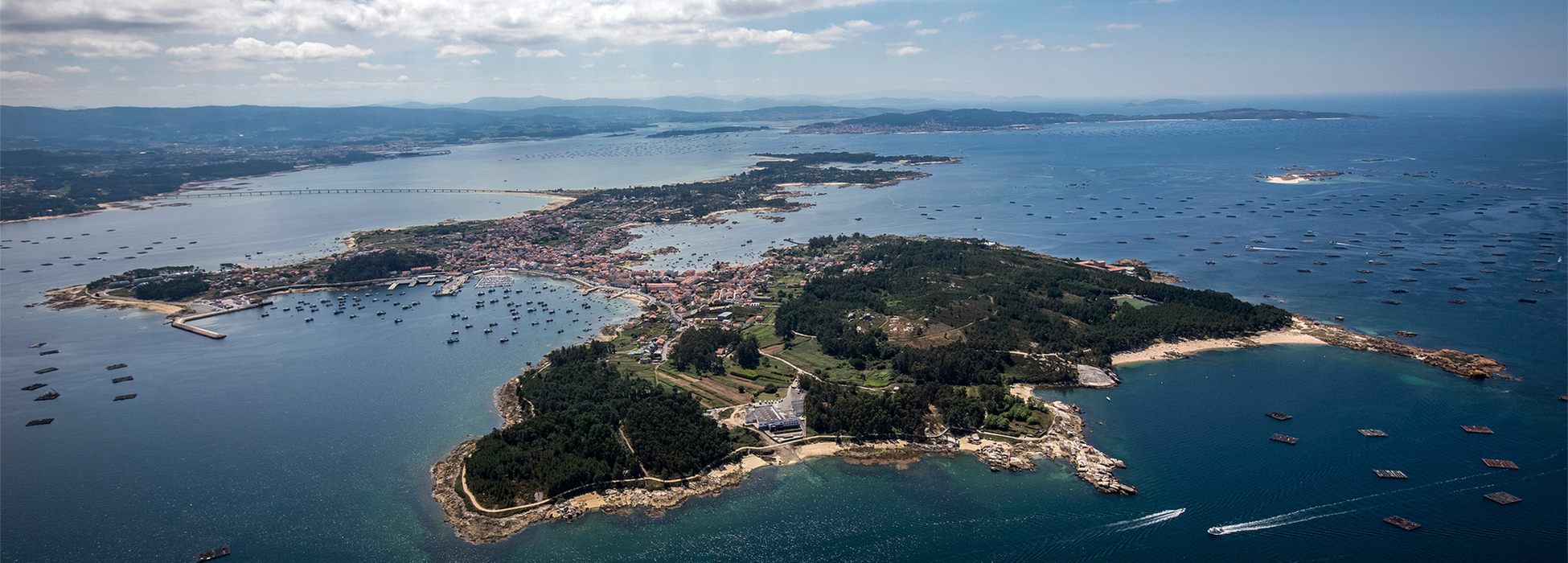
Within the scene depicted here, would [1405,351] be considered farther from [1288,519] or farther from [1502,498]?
[1288,519]

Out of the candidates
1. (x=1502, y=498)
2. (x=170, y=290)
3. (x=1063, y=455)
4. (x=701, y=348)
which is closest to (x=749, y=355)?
(x=701, y=348)

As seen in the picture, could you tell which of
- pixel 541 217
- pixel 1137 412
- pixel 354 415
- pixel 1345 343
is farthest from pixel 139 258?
pixel 1345 343

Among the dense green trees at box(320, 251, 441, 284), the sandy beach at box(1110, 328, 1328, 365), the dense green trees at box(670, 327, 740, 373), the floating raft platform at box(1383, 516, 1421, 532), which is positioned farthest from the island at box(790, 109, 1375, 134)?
the floating raft platform at box(1383, 516, 1421, 532)

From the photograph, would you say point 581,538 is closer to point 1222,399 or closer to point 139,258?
point 1222,399

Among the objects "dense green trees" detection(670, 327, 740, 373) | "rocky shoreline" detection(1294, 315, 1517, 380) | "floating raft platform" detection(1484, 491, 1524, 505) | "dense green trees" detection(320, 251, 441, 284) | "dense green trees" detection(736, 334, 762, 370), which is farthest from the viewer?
"dense green trees" detection(320, 251, 441, 284)

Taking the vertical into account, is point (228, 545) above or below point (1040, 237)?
below

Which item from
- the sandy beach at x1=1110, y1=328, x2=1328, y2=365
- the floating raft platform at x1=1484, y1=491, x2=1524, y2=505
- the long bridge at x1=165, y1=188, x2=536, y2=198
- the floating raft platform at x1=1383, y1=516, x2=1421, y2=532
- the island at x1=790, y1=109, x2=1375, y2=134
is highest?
the island at x1=790, y1=109, x2=1375, y2=134

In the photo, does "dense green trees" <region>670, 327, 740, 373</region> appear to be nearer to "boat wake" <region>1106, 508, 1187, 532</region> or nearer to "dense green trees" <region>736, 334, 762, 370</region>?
"dense green trees" <region>736, 334, 762, 370</region>
